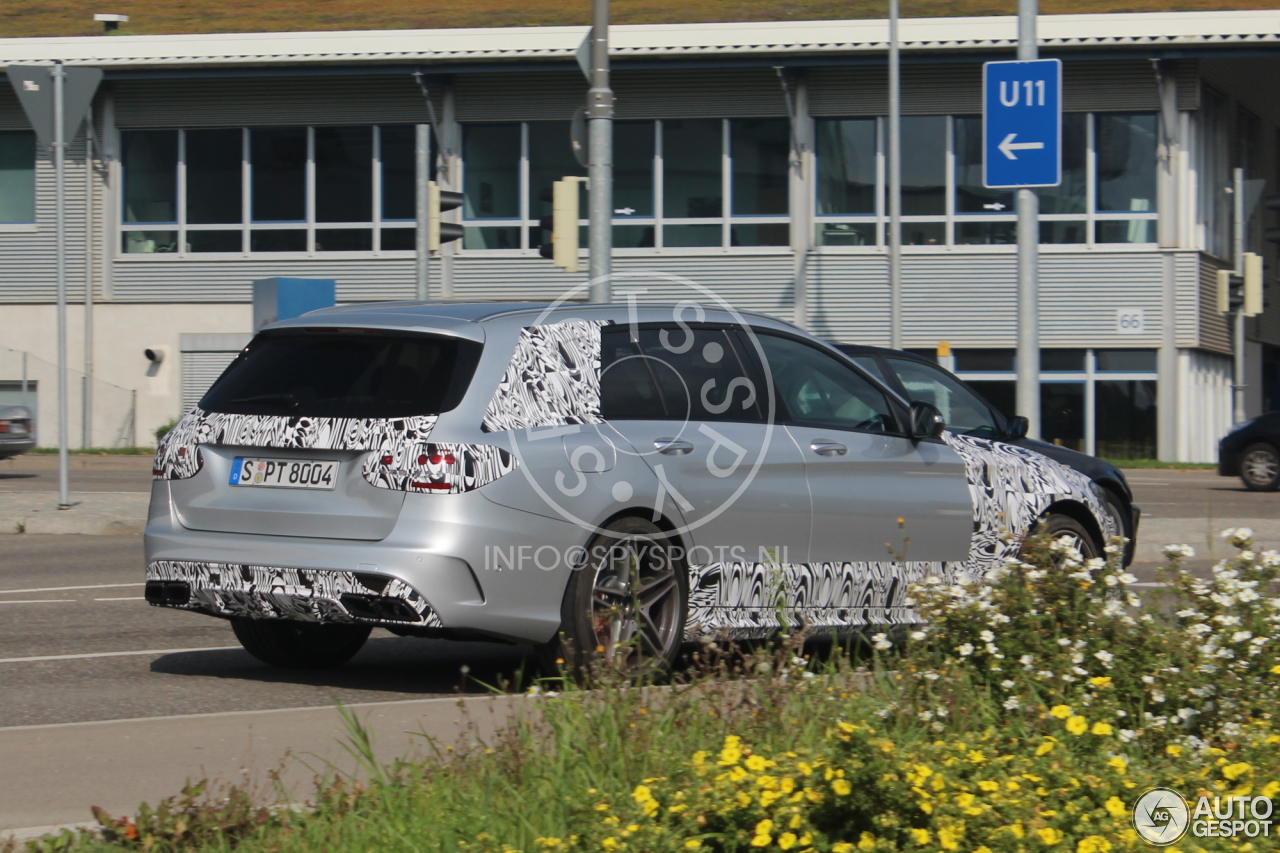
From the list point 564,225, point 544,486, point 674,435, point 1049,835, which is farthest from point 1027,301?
point 1049,835

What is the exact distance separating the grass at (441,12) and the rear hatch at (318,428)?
27983 millimetres

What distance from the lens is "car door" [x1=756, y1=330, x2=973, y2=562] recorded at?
7.91m

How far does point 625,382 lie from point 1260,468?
1822cm

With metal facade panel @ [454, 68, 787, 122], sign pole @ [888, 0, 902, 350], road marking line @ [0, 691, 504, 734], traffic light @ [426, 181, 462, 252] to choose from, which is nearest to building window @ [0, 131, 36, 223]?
metal facade panel @ [454, 68, 787, 122]

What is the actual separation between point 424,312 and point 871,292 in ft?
86.9

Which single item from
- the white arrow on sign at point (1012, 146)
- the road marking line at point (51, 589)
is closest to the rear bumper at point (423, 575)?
the road marking line at point (51, 589)

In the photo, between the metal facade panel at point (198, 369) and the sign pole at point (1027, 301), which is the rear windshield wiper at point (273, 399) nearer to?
the sign pole at point (1027, 301)

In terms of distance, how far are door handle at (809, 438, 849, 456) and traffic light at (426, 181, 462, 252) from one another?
996 centimetres

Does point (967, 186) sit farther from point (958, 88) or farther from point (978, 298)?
point (978, 298)

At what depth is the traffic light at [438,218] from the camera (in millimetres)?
17469

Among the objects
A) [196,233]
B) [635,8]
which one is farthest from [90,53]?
[635,8]

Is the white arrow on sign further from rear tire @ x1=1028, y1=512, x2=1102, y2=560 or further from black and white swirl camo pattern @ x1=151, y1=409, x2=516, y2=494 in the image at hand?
black and white swirl camo pattern @ x1=151, y1=409, x2=516, y2=494

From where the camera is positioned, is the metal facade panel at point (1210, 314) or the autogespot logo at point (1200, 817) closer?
the autogespot logo at point (1200, 817)

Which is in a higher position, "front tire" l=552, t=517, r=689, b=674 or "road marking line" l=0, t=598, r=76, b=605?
"front tire" l=552, t=517, r=689, b=674
